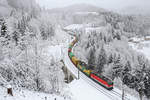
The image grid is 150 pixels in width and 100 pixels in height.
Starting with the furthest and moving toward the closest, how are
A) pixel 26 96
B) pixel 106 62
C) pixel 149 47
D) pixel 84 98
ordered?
pixel 149 47
pixel 106 62
pixel 84 98
pixel 26 96

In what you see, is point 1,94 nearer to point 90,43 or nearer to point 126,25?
point 90,43

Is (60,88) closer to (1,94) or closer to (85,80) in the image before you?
(85,80)

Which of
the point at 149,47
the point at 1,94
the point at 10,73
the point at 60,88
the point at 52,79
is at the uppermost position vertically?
the point at 10,73

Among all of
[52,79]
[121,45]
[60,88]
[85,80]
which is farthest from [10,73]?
[121,45]

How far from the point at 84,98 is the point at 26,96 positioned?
36.5 ft

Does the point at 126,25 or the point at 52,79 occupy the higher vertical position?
the point at 126,25

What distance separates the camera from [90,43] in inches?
2785

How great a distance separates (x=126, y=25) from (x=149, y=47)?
152 feet

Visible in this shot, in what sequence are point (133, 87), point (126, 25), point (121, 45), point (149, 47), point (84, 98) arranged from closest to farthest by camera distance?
point (84, 98) → point (133, 87) → point (121, 45) → point (149, 47) → point (126, 25)

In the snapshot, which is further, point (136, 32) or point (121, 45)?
point (136, 32)

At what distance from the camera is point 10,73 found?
11961mm

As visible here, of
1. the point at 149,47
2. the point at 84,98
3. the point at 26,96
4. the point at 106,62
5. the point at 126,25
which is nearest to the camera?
the point at 26,96

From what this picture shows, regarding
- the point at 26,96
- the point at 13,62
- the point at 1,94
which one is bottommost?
the point at 26,96

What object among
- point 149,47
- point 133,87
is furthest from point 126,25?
point 133,87
